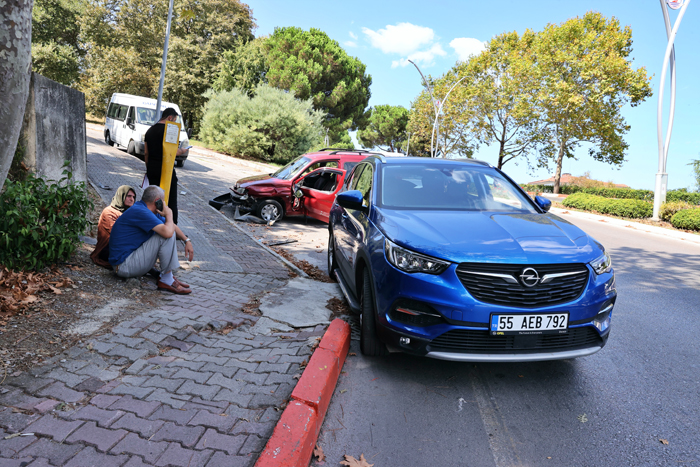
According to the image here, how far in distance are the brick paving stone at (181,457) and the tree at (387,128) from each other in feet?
226

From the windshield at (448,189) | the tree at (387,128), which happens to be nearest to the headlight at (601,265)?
the windshield at (448,189)

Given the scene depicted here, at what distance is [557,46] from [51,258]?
3536cm

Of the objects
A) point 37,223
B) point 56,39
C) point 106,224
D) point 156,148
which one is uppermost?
point 56,39

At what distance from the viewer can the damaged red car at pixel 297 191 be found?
10562 millimetres

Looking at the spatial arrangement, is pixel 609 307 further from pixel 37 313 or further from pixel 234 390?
pixel 37 313

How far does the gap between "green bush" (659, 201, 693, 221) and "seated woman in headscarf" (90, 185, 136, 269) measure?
17979 millimetres

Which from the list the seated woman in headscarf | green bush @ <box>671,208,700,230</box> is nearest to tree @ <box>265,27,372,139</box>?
green bush @ <box>671,208,700,230</box>

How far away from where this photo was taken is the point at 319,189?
10.8 m

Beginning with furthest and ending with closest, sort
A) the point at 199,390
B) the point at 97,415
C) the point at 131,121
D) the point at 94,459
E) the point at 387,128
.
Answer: the point at 387,128, the point at 131,121, the point at 199,390, the point at 97,415, the point at 94,459

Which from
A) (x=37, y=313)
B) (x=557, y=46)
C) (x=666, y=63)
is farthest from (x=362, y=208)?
(x=557, y=46)

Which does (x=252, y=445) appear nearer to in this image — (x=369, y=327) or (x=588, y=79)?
(x=369, y=327)

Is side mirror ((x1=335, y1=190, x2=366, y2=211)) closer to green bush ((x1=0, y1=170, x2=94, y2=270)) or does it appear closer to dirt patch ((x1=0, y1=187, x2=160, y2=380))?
dirt patch ((x1=0, y1=187, x2=160, y2=380))

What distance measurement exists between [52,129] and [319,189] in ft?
18.7

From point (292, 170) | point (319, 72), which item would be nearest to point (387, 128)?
point (319, 72)
